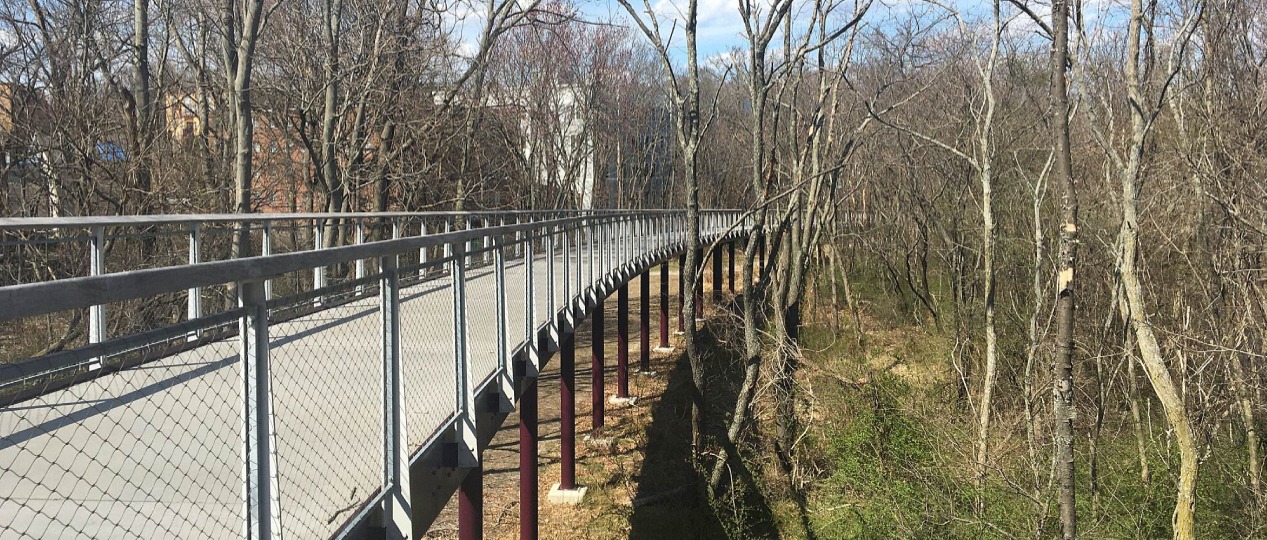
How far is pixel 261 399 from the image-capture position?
2.80 m

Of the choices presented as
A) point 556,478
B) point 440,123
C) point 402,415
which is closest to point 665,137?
point 440,123

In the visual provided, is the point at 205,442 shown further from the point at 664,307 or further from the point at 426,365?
the point at 664,307

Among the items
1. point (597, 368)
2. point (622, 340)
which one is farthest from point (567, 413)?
point (622, 340)

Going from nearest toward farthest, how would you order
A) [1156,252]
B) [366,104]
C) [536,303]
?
1. [536,303]
2. [1156,252]
3. [366,104]

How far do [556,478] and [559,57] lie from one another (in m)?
25.9

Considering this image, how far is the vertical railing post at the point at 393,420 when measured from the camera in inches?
153

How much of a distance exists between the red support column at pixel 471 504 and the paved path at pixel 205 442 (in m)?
0.66

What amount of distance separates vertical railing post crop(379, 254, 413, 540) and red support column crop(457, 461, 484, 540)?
5.70 feet

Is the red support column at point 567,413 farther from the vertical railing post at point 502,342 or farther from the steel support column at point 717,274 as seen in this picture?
the steel support column at point 717,274

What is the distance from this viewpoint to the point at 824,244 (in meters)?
34.6

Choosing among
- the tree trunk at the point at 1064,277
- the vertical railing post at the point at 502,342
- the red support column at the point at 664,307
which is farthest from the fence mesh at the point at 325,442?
the red support column at the point at 664,307

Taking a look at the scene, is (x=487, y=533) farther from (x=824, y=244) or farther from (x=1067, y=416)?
(x=824, y=244)

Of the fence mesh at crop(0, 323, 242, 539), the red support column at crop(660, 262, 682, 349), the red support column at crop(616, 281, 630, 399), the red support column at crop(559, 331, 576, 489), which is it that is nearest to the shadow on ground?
the red support column at crop(616, 281, 630, 399)

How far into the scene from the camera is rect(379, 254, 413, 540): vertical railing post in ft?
12.7
